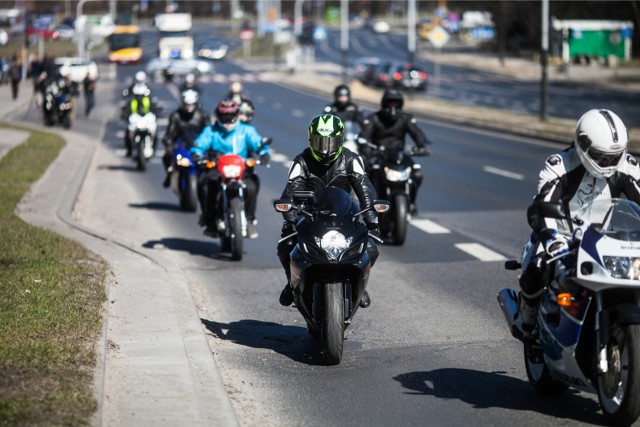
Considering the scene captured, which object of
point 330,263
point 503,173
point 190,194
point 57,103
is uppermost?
point 330,263

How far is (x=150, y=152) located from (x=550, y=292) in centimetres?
2080

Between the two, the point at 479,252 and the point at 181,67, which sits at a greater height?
the point at 479,252

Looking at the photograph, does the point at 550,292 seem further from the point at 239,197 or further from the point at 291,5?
the point at 291,5

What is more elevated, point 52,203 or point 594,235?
point 594,235

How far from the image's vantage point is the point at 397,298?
1245cm

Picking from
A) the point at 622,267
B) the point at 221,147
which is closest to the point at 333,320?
the point at 622,267

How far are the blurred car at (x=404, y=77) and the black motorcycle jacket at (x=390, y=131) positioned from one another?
38.7m

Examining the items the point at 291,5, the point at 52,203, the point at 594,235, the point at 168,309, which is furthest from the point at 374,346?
the point at 291,5

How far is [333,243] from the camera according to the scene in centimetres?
909

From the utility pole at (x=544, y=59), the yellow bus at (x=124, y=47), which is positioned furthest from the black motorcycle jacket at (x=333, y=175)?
the yellow bus at (x=124, y=47)

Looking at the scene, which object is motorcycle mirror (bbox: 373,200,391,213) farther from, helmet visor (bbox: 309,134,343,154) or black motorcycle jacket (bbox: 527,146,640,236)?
black motorcycle jacket (bbox: 527,146,640,236)

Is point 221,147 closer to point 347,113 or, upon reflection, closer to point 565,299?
point 347,113

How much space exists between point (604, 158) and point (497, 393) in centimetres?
165

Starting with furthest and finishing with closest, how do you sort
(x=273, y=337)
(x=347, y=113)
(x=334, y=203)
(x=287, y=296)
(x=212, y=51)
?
(x=212, y=51), (x=347, y=113), (x=273, y=337), (x=287, y=296), (x=334, y=203)
